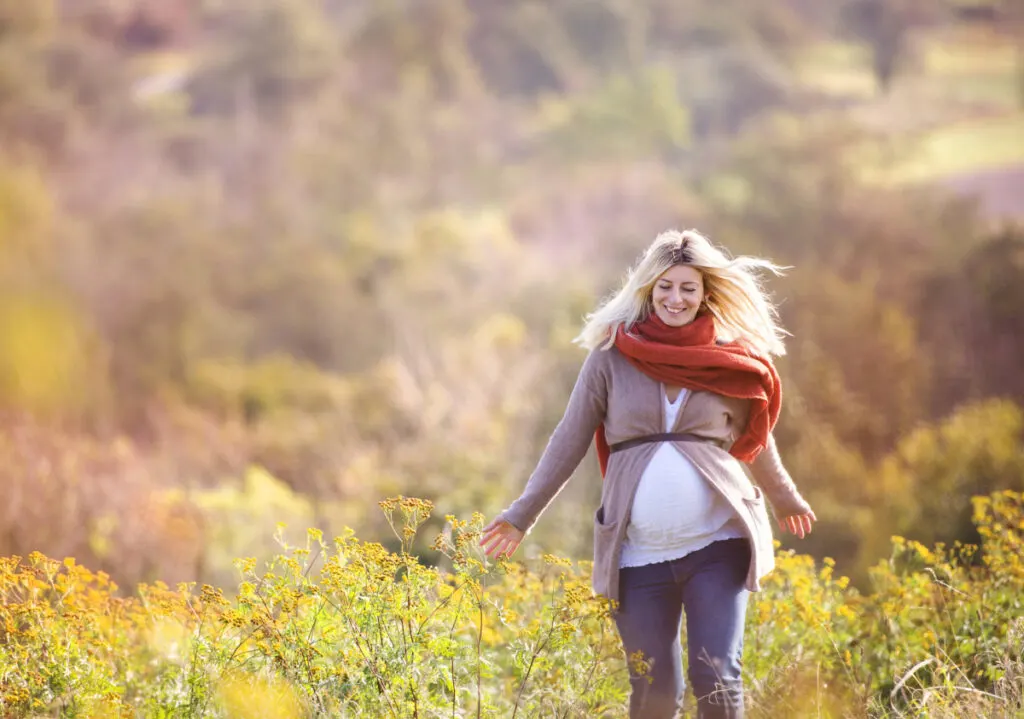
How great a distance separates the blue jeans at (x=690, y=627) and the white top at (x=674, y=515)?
0.03 meters

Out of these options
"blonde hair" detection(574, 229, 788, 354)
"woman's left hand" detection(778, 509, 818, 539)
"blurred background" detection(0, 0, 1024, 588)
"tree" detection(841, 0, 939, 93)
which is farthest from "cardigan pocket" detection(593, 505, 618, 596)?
"tree" detection(841, 0, 939, 93)

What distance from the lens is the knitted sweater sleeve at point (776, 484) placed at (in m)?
3.76

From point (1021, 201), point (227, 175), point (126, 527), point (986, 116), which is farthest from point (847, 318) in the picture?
point (227, 175)

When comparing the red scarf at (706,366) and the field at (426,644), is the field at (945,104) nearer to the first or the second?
the field at (426,644)

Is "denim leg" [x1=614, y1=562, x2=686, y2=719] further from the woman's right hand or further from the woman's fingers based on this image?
the woman's fingers

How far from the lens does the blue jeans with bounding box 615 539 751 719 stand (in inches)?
130

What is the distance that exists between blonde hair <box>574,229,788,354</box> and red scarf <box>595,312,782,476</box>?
0.23 feet

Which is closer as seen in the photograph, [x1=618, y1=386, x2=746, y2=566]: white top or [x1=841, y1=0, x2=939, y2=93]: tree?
[x1=618, y1=386, x2=746, y2=566]: white top

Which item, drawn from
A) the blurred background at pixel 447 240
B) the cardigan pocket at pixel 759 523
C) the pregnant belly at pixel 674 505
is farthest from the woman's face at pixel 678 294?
the blurred background at pixel 447 240

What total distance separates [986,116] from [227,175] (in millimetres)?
18624

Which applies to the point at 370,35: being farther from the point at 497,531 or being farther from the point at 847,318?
Answer: the point at 497,531

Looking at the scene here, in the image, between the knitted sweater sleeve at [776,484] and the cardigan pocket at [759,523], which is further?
the knitted sweater sleeve at [776,484]

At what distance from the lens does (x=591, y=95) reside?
35719mm

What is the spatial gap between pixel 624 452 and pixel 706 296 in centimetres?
59
